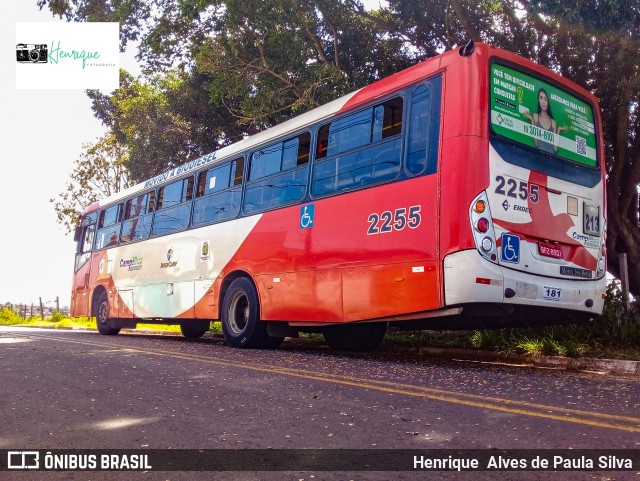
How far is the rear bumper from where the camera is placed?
6.87 meters

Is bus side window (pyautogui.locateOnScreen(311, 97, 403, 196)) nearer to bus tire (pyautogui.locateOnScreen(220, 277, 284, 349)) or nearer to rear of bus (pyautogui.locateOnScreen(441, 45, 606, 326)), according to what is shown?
rear of bus (pyautogui.locateOnScreen(441, 45, 606, 326))

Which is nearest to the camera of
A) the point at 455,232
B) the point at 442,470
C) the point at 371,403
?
the point at 442,470

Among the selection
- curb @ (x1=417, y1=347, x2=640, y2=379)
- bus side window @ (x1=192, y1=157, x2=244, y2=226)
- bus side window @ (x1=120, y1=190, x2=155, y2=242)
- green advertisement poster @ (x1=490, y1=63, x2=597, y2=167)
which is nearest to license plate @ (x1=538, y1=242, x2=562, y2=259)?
green advertisement poster @ (x1=490, y1=63, x2=597, y2=167)

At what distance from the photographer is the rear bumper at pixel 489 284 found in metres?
6.87

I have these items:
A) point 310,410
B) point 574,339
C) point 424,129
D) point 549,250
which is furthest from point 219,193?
point 310,410

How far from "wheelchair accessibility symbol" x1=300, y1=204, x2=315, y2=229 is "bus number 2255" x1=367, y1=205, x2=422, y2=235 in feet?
4.35

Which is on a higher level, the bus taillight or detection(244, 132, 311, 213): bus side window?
detection(244, 132, 311, 213): bus side window

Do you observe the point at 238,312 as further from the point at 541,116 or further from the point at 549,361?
the point at 541,116

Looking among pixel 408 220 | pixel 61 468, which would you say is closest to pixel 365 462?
pixel 61 468

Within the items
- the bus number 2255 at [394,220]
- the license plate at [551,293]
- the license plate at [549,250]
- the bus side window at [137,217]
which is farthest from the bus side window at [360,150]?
the bus side window at [137,217]

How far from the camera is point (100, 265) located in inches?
656

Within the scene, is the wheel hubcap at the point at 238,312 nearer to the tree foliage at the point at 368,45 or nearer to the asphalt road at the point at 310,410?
the asphalt road at the point at 310,410

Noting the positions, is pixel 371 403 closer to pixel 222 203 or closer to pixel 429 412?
pixel 429 412

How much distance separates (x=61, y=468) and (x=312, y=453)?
4.31 feet
